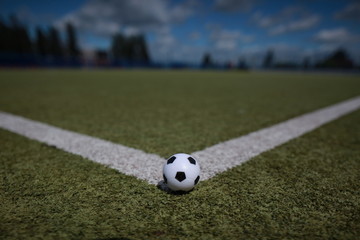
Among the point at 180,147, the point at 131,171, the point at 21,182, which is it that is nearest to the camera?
the point at 21,182

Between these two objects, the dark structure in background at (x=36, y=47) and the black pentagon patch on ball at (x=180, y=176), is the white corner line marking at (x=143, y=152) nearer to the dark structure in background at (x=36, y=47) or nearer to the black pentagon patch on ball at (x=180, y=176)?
the black pentagon patch on ball at (x=180, y=176)

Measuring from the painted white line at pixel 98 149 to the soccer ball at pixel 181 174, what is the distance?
24 cm

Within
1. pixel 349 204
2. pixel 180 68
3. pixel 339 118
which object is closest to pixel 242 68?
pixel 180 68

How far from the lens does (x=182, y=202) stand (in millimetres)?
1715

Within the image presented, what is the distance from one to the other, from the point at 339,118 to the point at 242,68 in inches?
2146

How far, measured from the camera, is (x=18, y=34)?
58844 millimetres

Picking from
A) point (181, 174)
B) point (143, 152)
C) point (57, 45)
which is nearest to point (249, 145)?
point (143, 152)

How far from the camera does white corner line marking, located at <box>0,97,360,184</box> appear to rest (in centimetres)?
227

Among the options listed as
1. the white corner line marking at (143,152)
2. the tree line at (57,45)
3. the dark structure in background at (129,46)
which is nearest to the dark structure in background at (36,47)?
the tree line at (57,45)

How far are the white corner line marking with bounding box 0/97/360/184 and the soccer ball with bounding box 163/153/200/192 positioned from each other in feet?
0.82

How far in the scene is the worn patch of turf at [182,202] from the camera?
1411 millimetres

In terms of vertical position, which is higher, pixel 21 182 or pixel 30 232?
pixel 30 232

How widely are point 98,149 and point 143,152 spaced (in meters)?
0.59

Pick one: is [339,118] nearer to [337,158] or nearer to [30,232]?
[337,158]
